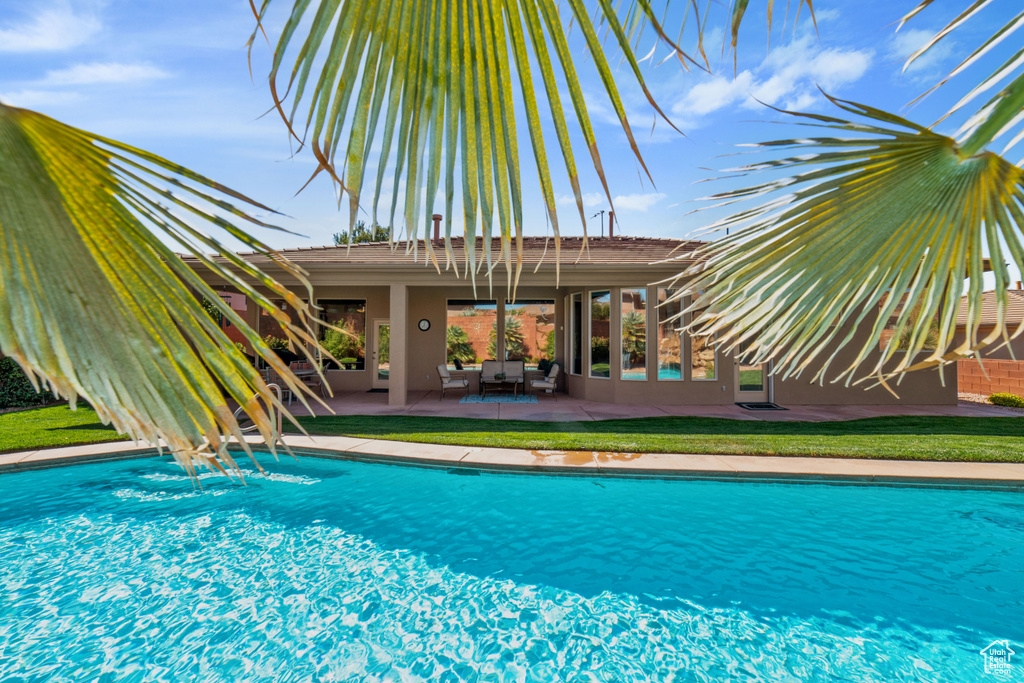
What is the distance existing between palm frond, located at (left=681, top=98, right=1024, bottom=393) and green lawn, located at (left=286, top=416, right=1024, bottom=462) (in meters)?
6.03

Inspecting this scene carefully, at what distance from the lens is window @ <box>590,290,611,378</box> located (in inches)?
498

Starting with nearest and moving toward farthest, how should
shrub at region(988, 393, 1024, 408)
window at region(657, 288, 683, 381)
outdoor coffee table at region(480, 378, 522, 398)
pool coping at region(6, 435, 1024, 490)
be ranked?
pool coping at region(6, 435, 1024, 490) < window at region(657, 288, 683, 381) < shrub at region(988, 393, 1024, 408) < outdoor coffee table at region(480, 378, 522, 398)

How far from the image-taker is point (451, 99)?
1085 millimetres

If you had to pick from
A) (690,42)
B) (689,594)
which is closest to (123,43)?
(690,42)

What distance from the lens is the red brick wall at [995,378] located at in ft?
46.3

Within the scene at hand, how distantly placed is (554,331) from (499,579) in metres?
10.8

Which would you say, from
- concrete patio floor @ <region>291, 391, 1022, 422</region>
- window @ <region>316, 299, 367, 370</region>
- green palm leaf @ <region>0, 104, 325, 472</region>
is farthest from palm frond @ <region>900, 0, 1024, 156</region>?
window @ <region>316, 299, 367, 370</region>

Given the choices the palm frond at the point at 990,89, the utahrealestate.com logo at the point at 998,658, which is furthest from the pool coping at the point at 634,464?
the palm frond at the point at 990,89

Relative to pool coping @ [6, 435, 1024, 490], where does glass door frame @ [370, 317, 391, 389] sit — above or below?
above

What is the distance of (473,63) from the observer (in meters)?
1.10

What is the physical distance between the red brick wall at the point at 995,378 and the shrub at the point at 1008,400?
0.34 metres

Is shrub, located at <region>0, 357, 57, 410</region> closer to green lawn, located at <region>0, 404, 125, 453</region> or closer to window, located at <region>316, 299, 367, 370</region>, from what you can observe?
green lawn, located at <region>0, 404, 125, 453</region>

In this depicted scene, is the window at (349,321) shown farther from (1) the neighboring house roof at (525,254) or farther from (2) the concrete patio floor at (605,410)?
(2) the concrete patio floor at (605,410)

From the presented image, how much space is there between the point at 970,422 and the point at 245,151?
1279 centimetres
